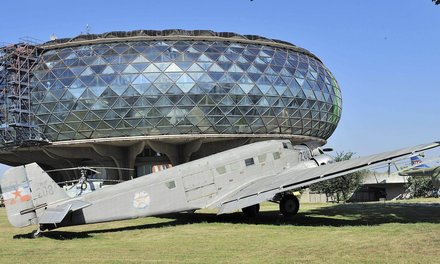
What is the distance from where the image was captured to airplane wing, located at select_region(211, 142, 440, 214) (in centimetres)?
1859

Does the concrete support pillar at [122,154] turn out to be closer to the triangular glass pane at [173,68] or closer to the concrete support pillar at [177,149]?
the concrete support pillar at [177,149]

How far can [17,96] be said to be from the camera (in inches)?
2212

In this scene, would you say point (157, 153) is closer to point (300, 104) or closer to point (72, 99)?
point (72, 99)

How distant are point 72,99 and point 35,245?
41000 mm

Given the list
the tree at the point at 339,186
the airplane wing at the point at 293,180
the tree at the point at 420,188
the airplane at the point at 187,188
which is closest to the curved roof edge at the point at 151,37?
the tree at the point at 339,186

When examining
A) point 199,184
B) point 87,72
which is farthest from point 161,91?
point 199,184

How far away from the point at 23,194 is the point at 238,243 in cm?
971

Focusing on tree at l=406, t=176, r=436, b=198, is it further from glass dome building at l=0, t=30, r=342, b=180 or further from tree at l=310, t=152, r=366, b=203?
glass dome building at l=0, t=30, r=342, b=180

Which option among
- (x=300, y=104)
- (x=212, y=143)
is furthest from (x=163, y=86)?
(x=300, y=104)

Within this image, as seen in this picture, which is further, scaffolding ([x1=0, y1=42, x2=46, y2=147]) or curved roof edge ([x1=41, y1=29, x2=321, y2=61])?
curved roof edge ([x1=41, y1=29, x2=321, y2=61])

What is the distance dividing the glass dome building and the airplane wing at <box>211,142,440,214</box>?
33.7 meters

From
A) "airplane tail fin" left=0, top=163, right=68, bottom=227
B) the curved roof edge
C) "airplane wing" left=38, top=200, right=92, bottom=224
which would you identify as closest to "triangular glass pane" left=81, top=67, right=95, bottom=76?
the curved roof edge

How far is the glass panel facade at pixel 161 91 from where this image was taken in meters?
53.9

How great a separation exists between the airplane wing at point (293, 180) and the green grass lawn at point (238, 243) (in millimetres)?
1048
